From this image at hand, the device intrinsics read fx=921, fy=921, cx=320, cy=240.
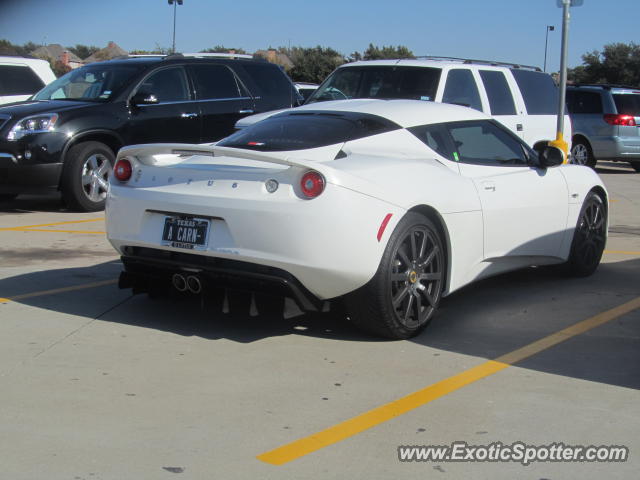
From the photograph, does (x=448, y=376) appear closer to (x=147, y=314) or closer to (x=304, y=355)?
(x=304, y=355)

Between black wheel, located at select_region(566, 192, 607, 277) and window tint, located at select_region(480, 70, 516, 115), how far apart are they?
437 centimetres

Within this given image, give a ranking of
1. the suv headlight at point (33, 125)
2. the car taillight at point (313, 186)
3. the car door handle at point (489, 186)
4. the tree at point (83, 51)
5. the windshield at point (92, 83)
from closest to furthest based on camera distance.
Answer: the car taillight at point (313, 186) → the car door handle at point (489, 186) → the suv headlight at point (33, 125) → the windshield at point (92, 83) → the tree at point (83, 51)

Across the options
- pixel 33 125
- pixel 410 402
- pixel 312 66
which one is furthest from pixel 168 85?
pixel 312 66

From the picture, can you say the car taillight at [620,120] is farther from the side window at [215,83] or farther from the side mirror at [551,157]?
the side mirror at [551,157]

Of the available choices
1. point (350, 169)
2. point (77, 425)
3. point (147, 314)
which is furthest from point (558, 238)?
point (77, 425)

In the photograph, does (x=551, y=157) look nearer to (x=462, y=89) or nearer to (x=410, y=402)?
(x=410, y=402)

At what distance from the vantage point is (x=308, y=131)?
19.8 ft

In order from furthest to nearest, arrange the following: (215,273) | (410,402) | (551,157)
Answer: (551,157), (215,273), (410,402)

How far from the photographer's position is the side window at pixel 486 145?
6418 mm

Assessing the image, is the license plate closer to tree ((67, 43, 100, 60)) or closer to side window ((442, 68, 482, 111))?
side window ((442, 68, 482, 111))

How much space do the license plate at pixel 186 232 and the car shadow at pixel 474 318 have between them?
39 cm

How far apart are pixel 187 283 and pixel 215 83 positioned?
7317mm

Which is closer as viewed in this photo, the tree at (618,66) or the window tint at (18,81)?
the window tint at (18,81)

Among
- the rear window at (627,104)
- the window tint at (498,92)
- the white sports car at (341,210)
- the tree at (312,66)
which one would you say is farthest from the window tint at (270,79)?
the tree at (312,66)
